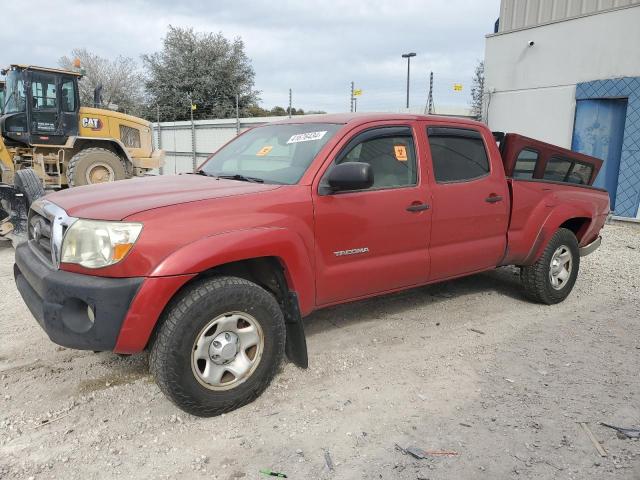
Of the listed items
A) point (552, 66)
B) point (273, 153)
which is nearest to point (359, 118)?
point (273, 153)

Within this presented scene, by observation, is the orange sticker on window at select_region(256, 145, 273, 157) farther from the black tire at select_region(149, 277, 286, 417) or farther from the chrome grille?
the chrome grille

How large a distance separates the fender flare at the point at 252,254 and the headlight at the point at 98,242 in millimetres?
219

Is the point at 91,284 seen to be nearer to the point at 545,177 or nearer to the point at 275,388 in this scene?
the point at 275,388

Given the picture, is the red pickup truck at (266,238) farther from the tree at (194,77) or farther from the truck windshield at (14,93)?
the tree at (194,77)

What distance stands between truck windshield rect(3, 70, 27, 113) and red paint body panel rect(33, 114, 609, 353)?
28.0ft

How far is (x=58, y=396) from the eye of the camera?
336 centimetres

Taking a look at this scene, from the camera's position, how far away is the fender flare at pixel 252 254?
9.40 feet

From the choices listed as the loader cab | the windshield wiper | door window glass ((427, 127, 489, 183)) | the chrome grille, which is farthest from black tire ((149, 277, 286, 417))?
the loader cab

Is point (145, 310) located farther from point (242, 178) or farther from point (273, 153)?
point (273, 153)

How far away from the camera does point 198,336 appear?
2969 millimetres

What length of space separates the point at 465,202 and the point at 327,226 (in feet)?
4.81

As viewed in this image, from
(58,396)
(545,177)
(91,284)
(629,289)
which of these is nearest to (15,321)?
(58,396)

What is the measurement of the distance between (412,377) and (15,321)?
3.49 m

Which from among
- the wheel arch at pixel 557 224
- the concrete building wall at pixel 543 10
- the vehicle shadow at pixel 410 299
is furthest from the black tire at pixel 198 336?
the concrete building wall at pixel 543 10
